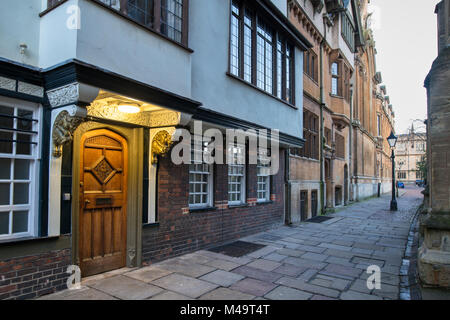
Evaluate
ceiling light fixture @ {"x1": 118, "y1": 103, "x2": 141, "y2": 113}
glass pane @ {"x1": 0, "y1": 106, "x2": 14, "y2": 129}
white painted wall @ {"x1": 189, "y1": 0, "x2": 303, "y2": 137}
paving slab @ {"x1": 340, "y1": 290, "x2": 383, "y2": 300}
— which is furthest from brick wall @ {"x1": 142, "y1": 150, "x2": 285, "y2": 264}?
paving slab @ {"x1": 340, "y1": 290, "x2": 383, "y2": 300}

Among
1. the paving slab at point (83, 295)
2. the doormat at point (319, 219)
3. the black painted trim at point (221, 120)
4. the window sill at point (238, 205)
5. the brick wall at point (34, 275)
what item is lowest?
the doormat at point (319, 219)

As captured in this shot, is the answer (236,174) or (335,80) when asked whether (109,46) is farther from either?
(335,80)

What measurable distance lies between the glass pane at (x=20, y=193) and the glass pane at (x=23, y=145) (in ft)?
1.54

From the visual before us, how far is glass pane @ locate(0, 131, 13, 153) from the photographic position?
13.9ft

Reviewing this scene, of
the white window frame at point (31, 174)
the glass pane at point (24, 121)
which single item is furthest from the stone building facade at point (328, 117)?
the glass pane at point (24, 121)

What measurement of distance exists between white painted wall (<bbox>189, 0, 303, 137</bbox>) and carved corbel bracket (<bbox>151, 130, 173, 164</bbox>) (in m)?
1.11

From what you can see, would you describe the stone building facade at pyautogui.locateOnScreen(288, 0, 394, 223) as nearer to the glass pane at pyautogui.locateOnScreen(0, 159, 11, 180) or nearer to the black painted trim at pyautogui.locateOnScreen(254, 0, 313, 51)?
the black painted trim at pyautogui.locateOnScreen(254, 0, 313, 51)

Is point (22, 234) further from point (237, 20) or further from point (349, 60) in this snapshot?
point (349, 60)

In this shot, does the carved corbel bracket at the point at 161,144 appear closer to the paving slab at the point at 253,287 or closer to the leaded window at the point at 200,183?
the leaded window at the point at 200,183

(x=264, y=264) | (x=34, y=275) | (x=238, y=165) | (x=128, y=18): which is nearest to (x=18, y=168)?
(x=34, y=275)

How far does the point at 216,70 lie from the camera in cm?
717

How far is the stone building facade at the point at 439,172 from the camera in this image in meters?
5.13

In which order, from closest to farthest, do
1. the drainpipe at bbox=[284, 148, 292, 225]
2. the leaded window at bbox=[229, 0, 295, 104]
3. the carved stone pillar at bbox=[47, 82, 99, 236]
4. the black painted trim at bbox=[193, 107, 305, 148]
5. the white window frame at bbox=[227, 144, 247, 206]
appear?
1. the carved stone pillar at bbox=[47, 82, 99, 236]
2. the black painted trim at bbox=[193, 107, 305, 148]
3. the leaded window at bbox=[229, 0, 295, 104]
4. the white window frame at bbox=[227, 144, 247, 206]
5. the drainpipe at bbox=[284, 148, 292, 225]

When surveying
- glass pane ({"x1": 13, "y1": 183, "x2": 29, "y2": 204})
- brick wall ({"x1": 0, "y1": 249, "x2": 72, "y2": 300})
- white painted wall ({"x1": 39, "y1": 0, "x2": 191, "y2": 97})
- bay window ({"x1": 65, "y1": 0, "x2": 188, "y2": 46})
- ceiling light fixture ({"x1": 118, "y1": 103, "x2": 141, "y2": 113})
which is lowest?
brick wall ({"x1": 0, "y1": 249, "x2": 72, "y2": 300})
